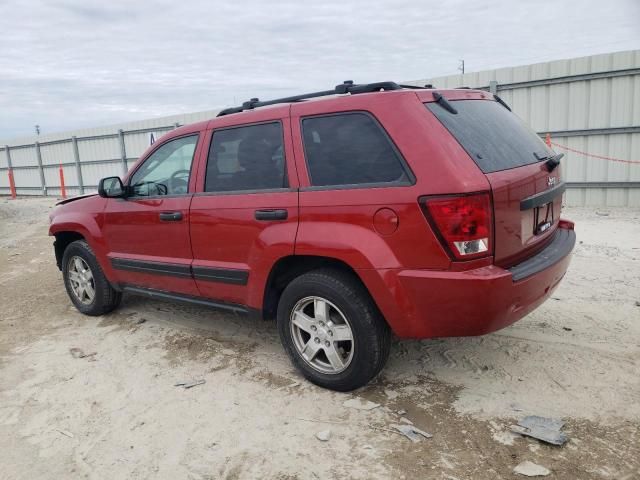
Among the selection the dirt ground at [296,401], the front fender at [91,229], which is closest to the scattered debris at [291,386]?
the dirt ground at [296,401]

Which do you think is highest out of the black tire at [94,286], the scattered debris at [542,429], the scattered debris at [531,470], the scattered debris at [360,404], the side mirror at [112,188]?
the side mirror at [112,188]

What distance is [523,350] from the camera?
3.72 meters

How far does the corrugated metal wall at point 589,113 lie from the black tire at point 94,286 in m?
8.98

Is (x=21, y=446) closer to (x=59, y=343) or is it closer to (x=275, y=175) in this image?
(x=59, y=343)

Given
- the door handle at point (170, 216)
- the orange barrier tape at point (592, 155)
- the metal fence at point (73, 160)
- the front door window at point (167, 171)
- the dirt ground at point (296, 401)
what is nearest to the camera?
the dirt ground at point (296, 401)

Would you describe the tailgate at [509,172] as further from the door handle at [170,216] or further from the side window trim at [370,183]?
the door handle at [170,216]

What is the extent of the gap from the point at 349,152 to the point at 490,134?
85 centimetres

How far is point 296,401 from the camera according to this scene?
3238mm

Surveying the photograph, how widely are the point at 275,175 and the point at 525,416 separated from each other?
2101mm

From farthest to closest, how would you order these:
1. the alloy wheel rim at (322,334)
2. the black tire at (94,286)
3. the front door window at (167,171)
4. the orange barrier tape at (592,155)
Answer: the orange barrier tape at (592,155), the black tire at (94,286), the front door window at (167,171), the alloy wheel rim at (322,334)

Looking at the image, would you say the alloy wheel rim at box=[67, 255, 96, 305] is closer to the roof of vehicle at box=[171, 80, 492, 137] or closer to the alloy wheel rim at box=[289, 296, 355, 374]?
the roof of vehicle at box=[171, 80, 492, 137]

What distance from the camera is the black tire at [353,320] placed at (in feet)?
10.0

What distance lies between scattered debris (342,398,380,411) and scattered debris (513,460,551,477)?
89 cm

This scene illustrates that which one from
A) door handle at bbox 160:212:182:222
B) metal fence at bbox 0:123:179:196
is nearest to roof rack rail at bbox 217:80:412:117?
door handle at bbox 160:212:182:222
